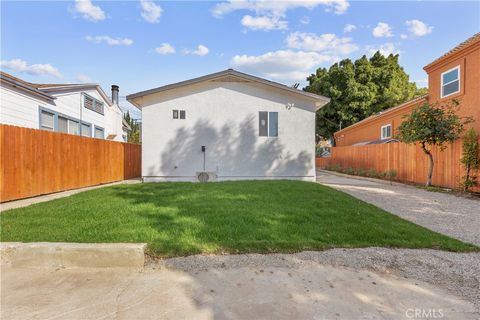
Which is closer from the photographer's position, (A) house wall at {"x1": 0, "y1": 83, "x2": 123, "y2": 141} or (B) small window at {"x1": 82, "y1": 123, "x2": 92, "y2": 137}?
(A) house wall at {"x1": 0, "y1": 83, "x2": 123, "y2": 141}

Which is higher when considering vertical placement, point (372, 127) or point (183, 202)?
point (372, 127)

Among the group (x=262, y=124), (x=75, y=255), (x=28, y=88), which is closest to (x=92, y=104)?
(x=28, y=88)

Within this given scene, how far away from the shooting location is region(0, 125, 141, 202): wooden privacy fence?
7.33 m

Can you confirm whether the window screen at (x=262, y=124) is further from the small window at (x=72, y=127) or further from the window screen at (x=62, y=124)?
the small window at (x=72, y=127)

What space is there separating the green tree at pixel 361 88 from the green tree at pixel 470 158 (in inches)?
714

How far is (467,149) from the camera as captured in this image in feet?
31.7

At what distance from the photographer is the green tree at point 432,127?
33.7ft

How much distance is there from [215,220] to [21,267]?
2.73 metres

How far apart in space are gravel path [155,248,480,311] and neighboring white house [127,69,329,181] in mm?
8703

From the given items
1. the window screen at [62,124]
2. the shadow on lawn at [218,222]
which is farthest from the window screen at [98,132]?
the shadow on lawn at [218,222]

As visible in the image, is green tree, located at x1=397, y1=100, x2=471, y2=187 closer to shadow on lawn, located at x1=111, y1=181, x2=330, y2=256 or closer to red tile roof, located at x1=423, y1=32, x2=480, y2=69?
red tile roof, located at x1=423, y1=32, x2=480, y2=69

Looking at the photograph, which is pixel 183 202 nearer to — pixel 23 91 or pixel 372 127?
pixel 23 91

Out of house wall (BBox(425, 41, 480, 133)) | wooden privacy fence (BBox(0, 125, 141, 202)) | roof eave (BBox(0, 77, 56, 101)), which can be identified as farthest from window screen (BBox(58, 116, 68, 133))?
house wall (BBox(425, 41, 480, 133))

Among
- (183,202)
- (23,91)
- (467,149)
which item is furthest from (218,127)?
(467,149)
